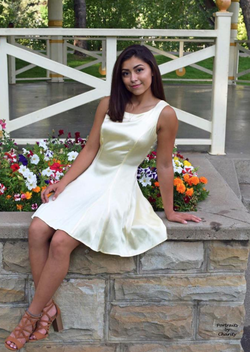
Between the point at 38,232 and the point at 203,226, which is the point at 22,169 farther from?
the point at 203,226

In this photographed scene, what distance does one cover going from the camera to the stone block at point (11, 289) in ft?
9.23

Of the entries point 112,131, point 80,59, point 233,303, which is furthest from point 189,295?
point 80,59

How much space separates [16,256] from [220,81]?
2661mm

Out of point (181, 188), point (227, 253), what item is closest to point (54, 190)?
point (181, 188)

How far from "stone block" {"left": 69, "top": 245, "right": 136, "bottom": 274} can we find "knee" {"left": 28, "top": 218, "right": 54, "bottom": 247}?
0.19 m

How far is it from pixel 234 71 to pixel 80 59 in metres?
6.82

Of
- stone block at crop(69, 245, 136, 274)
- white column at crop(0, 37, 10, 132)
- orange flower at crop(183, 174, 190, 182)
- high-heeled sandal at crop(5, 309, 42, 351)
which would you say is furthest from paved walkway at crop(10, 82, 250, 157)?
high-heeled sandal at crop(5, 309, 42, 351)

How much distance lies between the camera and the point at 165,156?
286 cm

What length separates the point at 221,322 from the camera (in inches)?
114

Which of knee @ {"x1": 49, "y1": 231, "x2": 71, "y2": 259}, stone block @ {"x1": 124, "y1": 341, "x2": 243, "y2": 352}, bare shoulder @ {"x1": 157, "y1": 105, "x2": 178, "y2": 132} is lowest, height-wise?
stone block @ {"x1": 124, "y1": 341, "x2": 243, "y2": 352}

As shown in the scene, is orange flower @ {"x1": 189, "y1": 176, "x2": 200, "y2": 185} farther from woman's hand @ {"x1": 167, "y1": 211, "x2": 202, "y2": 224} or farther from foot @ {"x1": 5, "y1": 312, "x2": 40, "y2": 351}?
foot @ {"x1": 5, "y1": 312, "x2": 40, "y2": 351}

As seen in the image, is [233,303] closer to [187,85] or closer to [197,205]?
[197,205]

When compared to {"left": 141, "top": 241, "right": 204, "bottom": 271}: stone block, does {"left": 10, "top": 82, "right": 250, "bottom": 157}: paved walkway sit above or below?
above

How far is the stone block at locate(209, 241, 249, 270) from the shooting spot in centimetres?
279
